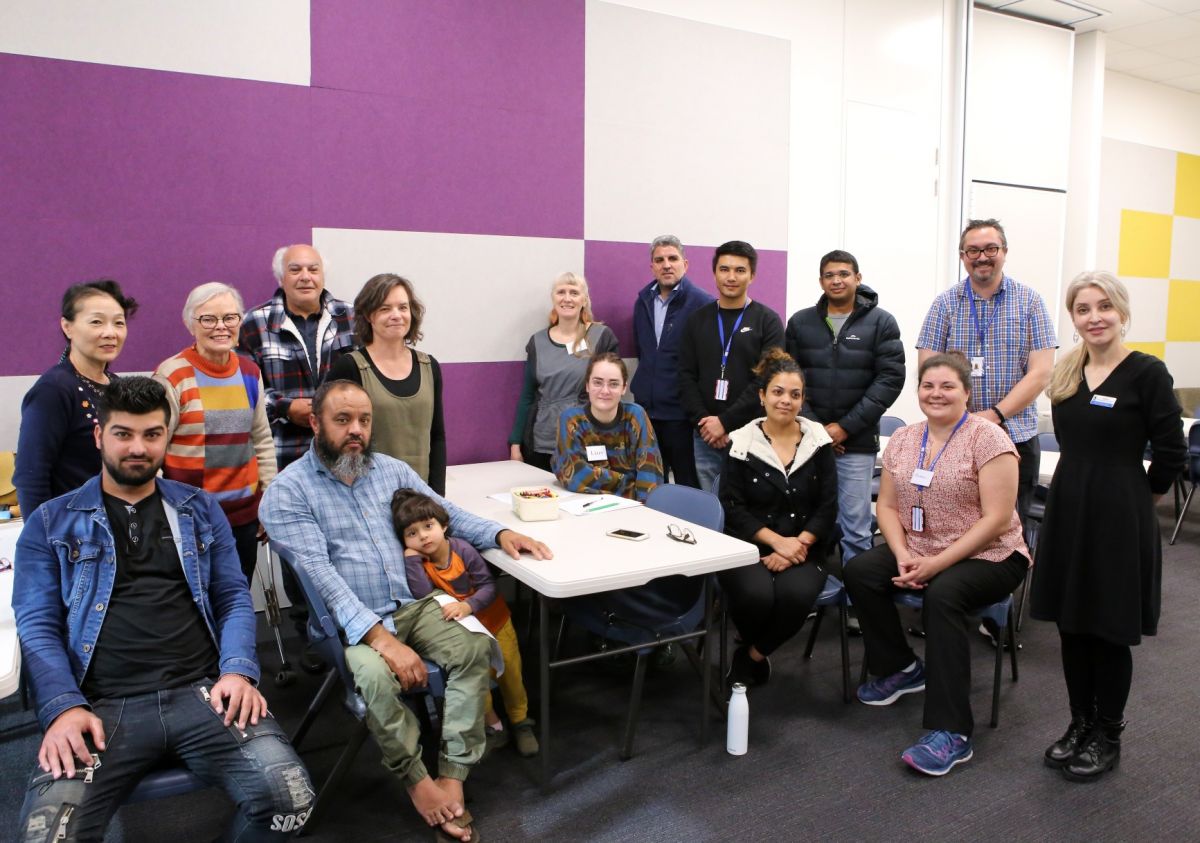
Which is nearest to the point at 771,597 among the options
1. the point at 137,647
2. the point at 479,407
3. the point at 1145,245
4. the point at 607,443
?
the point at 607,443

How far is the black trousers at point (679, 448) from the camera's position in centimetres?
387

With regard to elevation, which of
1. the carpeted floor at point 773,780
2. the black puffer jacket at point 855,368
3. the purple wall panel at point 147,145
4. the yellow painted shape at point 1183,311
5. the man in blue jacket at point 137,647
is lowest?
the carpeted floor at point 773,780

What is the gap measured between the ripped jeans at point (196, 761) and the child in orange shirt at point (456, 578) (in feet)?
2.05

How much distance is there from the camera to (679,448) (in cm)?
390

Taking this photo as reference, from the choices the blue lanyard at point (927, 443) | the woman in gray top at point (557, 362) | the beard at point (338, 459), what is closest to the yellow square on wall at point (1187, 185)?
the blue lanyard at point (927, 443)

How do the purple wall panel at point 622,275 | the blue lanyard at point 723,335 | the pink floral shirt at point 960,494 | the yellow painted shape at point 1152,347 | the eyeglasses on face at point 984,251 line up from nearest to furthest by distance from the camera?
the pink floral shirt at point 960,494
the eyeglasses on face at point 984,251
the blue lanyard at point 723,335
the purple wall panel at point 622,275
the yellow painted shape at point 1152,347

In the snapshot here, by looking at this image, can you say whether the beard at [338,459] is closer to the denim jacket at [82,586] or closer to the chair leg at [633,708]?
the denim jacket at [82,586]

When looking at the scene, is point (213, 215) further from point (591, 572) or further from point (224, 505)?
point (591, 572)

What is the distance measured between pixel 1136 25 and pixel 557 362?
207 inches

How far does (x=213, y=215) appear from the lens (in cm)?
332

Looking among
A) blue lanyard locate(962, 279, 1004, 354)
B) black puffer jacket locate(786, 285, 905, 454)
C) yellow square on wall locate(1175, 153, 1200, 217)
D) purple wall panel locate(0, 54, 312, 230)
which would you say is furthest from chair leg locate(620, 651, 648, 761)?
yellow square on wall locate(1175, 153, 1200, 217)

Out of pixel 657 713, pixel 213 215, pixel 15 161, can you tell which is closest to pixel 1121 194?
pixel 657 713

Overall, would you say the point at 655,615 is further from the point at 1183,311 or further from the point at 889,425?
the point at 1183,311

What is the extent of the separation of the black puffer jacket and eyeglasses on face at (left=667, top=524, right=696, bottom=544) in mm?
1200
